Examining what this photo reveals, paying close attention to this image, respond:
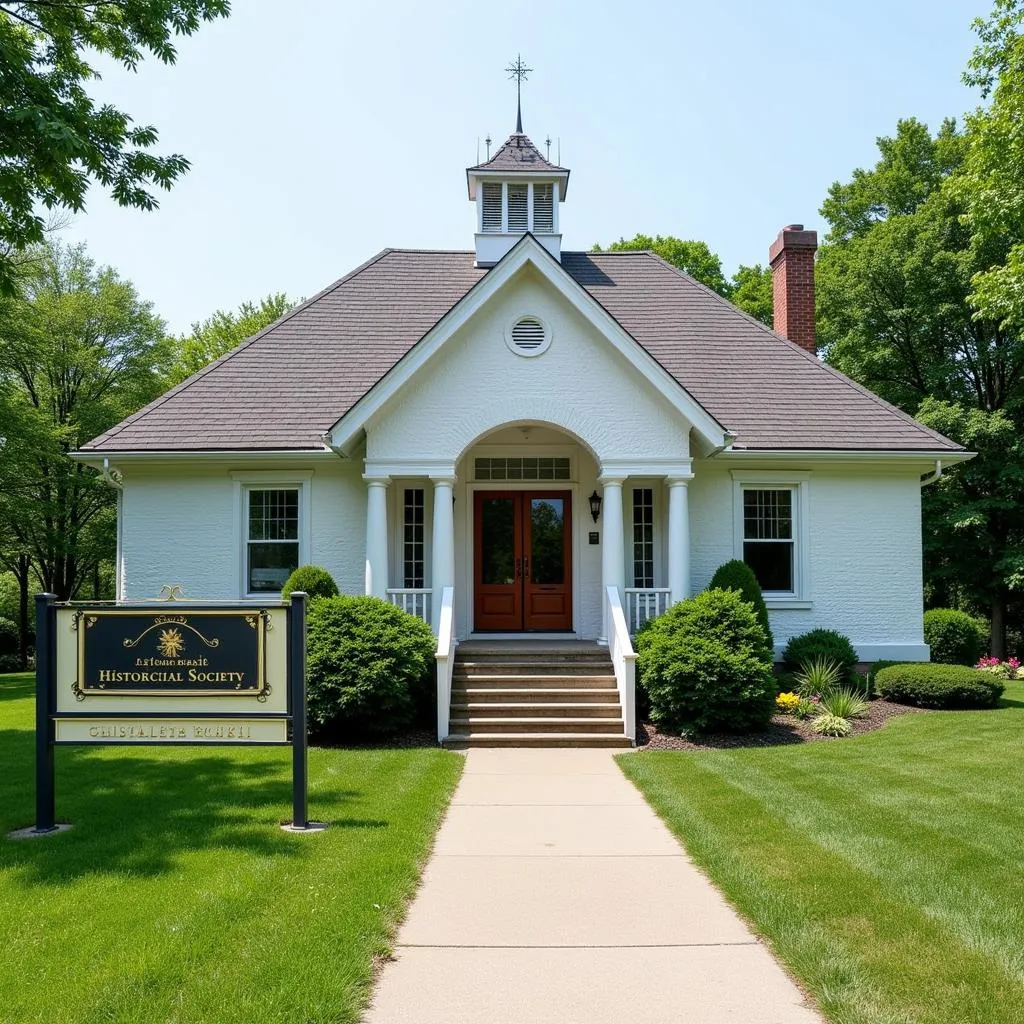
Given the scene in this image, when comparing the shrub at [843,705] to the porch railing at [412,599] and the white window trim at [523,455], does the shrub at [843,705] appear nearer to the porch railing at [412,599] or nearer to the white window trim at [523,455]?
the white window trim at [523,455]

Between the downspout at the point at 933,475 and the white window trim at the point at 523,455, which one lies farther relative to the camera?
the white window trim at the point at 523,455

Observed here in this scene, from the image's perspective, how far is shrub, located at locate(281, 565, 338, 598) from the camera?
45.1 feet

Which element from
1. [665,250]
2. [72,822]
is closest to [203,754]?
[72,822]

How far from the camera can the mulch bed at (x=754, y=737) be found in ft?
38.3

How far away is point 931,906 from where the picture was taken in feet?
17.3

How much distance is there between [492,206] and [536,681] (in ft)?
→ 36.1

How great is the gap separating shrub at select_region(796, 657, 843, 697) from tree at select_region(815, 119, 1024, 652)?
12.9 meters

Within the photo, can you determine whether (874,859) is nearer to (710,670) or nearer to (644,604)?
(710,670)

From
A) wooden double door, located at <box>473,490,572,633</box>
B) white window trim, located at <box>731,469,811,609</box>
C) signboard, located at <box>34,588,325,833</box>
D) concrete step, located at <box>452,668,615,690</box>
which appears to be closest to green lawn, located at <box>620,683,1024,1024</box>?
concrete step, located at <box>452,668,615,690</box>

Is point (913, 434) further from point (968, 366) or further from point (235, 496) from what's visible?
point (968, 366)

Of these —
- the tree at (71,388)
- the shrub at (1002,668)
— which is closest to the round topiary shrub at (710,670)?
the shrub at (1002,668)

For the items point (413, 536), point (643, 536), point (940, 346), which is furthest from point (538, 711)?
point (940, 346)

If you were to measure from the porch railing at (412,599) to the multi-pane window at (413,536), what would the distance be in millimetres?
872

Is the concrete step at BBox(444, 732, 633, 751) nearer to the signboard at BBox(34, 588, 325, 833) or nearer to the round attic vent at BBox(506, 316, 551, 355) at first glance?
the signboard at BBox(34, 588, 325, 833)
